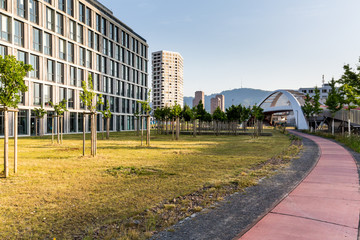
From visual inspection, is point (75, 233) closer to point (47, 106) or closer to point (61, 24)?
point (47, 106)

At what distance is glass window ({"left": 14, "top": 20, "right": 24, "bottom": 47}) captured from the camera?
97.3ft

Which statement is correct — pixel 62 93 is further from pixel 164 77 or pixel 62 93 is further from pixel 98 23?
pixel 164 77

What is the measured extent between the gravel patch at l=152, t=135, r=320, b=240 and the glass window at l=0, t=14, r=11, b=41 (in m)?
33.3

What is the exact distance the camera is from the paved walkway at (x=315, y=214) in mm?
3779

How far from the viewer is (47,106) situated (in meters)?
33.7

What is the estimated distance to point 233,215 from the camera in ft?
15.2

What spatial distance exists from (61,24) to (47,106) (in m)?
13.3

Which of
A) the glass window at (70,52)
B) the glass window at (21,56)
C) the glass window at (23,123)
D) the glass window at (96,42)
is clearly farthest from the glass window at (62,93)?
the glass window at (96,42)

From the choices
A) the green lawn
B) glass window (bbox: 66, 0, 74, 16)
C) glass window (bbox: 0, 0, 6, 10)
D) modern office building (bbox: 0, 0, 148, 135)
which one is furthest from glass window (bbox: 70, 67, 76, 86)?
the green lawn

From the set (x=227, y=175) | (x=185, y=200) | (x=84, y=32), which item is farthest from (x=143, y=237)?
(x=84, y=32)

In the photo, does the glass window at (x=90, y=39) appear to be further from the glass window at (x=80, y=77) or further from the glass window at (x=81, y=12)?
the glass window at (x=80, y=77)

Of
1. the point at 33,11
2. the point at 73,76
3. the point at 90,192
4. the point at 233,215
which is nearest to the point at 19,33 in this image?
the point at 33,11

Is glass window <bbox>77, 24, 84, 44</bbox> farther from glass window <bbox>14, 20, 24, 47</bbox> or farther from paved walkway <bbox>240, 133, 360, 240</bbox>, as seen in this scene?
paved walkway <bbox>240, 133, 360, 240</bbox>

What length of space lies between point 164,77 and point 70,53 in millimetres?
154467
